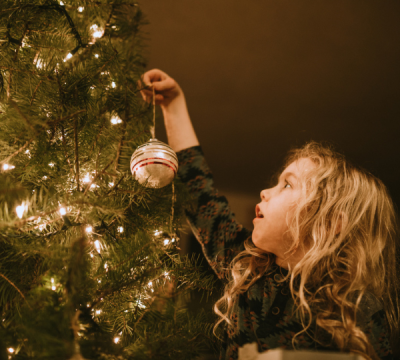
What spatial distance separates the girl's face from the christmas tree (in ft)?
0.76

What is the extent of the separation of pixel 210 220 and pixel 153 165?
39 cm

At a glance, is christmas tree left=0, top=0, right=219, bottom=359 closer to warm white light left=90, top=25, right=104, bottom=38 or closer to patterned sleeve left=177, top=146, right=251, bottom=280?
warm white light left=90, top=25, right=104, bottom=38

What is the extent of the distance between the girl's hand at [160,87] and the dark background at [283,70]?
0.68m

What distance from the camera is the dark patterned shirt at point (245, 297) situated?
0.63m

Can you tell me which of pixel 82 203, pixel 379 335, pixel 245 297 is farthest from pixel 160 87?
pixel 379 335

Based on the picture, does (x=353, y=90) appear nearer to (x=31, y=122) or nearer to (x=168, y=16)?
(x=168, y=16)

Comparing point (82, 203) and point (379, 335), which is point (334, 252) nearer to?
point (379, 335)

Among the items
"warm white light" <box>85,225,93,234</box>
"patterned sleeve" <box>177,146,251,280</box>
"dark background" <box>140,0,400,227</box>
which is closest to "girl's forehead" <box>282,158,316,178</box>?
"patterned sleeve" <box>177,146,251,280</box>

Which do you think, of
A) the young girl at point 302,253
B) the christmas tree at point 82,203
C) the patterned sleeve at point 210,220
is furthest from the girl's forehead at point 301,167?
the christmas tree at point 82,203

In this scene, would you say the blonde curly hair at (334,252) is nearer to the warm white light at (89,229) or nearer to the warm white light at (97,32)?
the warm white light at (89,229)

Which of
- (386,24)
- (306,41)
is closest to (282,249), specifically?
(306,41)

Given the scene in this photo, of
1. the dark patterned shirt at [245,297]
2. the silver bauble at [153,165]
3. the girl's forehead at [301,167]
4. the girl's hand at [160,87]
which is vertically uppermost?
the girl's hand at [160,87]

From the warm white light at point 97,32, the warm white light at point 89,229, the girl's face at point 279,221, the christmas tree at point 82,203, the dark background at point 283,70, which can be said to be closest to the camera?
the christmas tree at point 82,203

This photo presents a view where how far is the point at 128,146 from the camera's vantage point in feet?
1.87
